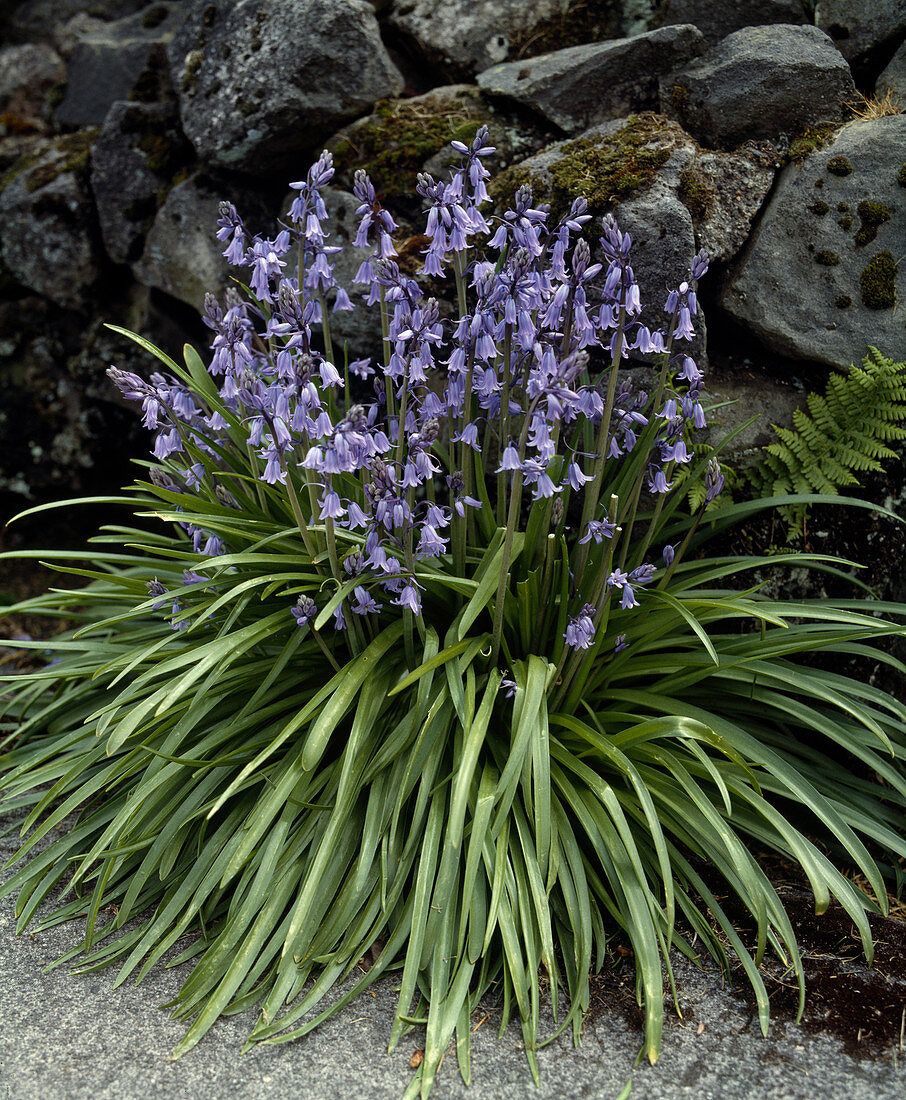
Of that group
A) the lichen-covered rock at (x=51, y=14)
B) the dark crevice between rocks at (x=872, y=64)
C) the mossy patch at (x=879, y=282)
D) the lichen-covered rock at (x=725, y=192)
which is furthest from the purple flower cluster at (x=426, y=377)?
the lichen-covered rock at (x=51, y=14)

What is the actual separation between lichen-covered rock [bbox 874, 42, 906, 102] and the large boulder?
0.55 metres

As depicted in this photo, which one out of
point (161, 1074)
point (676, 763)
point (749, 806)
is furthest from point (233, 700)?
point (749, 806)

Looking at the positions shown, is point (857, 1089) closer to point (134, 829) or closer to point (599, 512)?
point (599, 512)

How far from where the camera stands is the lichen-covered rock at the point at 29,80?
5.30 metres

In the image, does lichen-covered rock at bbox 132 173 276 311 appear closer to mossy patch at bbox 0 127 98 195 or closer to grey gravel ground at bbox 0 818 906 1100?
mossy patch at bbox 0 127 98 195

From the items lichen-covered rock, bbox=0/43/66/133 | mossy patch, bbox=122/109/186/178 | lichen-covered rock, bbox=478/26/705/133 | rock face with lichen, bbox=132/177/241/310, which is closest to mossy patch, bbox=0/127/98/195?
mossy patch, bbox=122/109/186/178

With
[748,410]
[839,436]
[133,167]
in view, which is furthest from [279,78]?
[839,436]

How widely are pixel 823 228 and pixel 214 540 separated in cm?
247

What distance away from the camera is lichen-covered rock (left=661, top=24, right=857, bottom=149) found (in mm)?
3105

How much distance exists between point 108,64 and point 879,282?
4.65 m

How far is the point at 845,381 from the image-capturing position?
2.86m

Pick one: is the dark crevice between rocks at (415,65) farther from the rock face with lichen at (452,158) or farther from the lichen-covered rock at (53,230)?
the lichen-covered rock at (53,230)

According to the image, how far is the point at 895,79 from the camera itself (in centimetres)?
314

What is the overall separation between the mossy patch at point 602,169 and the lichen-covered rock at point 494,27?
978 mm
